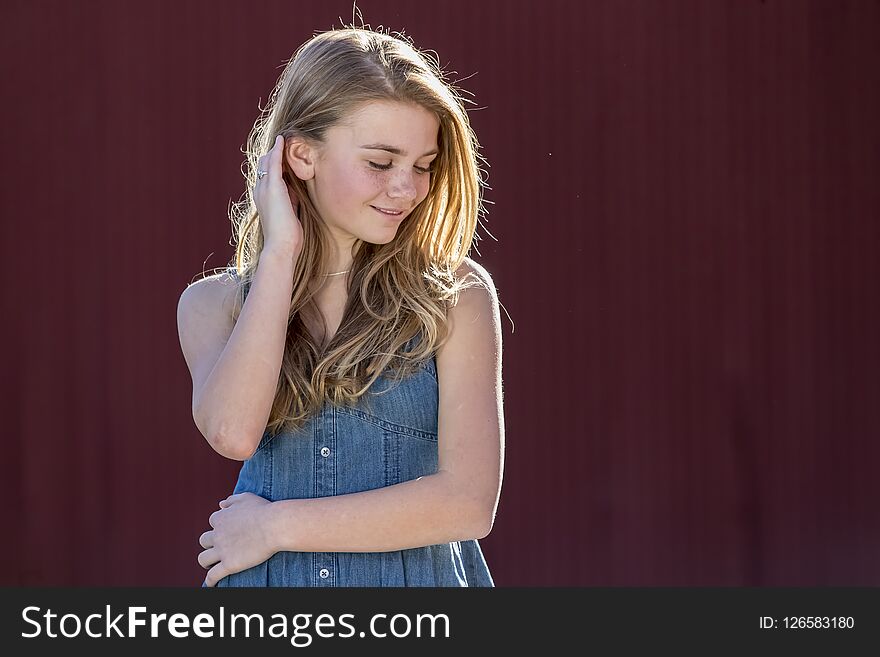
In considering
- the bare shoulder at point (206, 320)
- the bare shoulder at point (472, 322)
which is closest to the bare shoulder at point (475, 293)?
the bare shoulder at point (472, 322)

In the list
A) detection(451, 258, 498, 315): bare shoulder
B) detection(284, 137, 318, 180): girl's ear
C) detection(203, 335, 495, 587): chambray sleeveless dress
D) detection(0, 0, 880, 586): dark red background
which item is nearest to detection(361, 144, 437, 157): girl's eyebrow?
detection(284, 137, 318, 180): girl's ear

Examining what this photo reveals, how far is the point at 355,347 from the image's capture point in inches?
75.5

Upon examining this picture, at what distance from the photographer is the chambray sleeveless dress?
188 centimetres

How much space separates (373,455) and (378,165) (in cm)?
47

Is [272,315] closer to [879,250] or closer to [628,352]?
[628,352]

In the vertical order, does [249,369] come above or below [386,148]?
below

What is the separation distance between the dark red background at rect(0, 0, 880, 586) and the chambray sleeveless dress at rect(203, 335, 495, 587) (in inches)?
94.3

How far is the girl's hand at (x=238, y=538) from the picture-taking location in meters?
1.80

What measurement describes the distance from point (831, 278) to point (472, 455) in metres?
3.14

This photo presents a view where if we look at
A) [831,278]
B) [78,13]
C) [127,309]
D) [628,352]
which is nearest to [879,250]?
[831,278]

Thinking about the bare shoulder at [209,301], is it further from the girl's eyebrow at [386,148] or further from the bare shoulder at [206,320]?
the girl's eyebrow at [386,148]

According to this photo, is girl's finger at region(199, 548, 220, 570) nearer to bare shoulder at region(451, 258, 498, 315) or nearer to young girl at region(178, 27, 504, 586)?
young girl at region(178, 27, 504, 586)

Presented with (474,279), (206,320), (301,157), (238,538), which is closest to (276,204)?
(301,157)

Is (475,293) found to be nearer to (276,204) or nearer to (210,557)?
(276,204)
